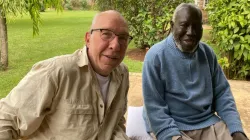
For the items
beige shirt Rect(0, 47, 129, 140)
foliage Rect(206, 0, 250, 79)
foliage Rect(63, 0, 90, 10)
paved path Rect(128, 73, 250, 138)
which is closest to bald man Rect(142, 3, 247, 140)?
beige shirt Rect(0, 47, 129, 140)

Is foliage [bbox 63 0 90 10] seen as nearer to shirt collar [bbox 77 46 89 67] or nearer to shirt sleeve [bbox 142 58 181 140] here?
shirt sleeve [bbox 142 58 181 140]

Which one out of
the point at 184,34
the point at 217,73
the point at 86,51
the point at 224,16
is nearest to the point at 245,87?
the point at 224,16

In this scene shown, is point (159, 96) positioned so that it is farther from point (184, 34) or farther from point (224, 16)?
point (224, 16)

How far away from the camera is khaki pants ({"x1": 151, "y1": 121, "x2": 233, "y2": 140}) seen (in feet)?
7.82

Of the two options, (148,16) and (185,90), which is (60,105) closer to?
(185,90)

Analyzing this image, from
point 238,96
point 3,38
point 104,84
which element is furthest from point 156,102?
point 3,38

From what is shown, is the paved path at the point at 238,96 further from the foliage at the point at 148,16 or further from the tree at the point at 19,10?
the foliage at the point at 148,16

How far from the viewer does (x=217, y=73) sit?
253 centimetres

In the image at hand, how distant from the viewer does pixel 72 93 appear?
1832 millimetres

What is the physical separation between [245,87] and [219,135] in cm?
318

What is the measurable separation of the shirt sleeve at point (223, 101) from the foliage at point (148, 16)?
5.60 metres

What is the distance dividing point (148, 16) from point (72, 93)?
6.82 metres

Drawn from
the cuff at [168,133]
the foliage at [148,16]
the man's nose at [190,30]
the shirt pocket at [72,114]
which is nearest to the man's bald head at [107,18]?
the shirt pocket at [72,114]

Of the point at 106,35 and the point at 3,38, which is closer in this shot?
the point at 106,35
